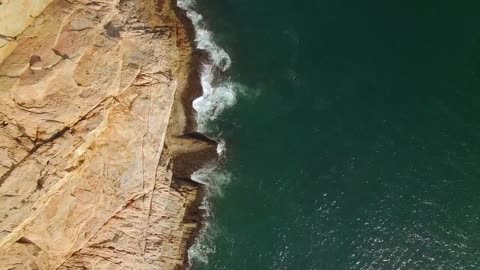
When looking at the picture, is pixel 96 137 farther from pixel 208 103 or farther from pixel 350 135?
pixel 350 135

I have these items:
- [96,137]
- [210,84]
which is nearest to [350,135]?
[210,84]

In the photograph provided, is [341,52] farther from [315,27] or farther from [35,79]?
[35,79]

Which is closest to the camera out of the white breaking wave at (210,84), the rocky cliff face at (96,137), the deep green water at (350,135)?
the rocky cliff face at (96,137)

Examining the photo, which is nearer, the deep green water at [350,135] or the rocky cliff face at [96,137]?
the rocky cliff face at [96,137]

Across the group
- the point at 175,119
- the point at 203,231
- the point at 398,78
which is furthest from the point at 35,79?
the point at 398,78

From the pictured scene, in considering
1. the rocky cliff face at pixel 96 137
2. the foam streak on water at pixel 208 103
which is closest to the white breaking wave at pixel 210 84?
the foam streak on water at pixel 208 103

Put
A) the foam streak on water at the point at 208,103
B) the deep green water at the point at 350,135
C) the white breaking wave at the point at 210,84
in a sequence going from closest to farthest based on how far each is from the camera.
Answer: the deep green water at the point at 350,135, the foam streak on water at the point at 208,103, the white breaking wave at the point at 210,84

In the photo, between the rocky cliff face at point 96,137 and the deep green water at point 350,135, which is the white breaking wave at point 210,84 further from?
the rocky cliff face at point 96,137
